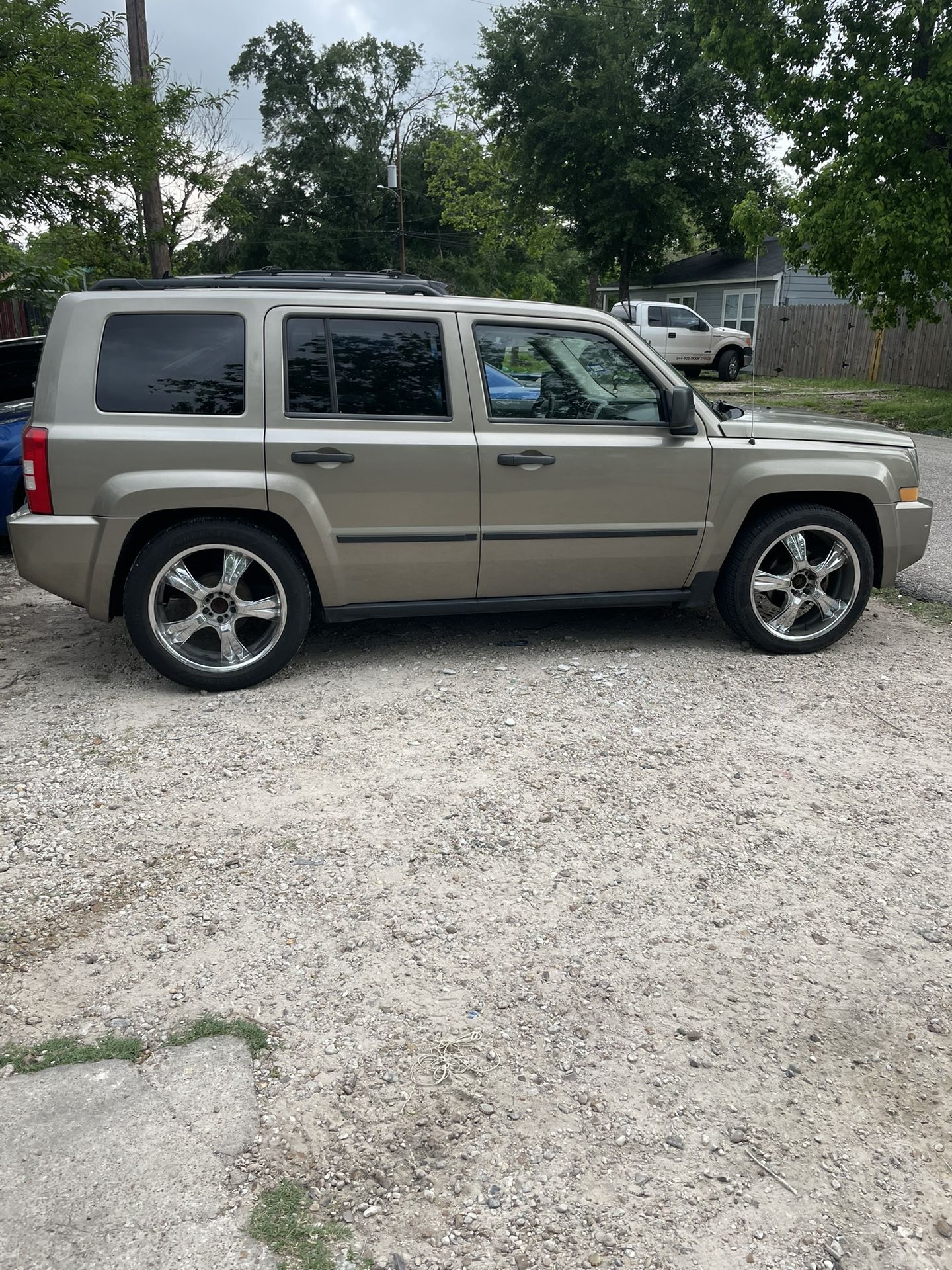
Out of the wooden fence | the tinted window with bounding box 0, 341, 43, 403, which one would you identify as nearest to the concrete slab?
the tinted window with bounding box 0, 341, 43, 403

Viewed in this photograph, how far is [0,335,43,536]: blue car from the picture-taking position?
7.80 metres

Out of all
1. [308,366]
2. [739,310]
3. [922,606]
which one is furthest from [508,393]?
[739,310]

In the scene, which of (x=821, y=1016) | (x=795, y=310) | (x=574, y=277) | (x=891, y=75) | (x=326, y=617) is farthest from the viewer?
(x=574, y=277)

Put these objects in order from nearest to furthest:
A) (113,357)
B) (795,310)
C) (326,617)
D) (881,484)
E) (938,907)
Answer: (938,907)
(113,357)
(326,617)
(881,484)
(795,310)

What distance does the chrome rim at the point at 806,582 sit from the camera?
5488 mm

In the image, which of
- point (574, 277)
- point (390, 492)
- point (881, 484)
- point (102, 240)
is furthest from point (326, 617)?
point (574, 277)

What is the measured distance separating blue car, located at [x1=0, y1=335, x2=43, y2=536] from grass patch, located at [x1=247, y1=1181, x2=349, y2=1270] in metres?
6.37

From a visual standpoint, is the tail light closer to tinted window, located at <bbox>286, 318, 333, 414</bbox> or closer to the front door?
tinted window, located at <bbox>286, 318, 333, 414</bbox>

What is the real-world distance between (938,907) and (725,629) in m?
2.97

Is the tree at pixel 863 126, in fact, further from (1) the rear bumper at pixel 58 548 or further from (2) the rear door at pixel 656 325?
(1) the rear bumper at pixel 58 548

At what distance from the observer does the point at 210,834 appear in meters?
3.68

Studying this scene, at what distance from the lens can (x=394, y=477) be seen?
4953 mm

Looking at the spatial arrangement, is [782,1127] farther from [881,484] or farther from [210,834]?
[881,484]

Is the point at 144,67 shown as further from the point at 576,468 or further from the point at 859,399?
the point at 859,399
